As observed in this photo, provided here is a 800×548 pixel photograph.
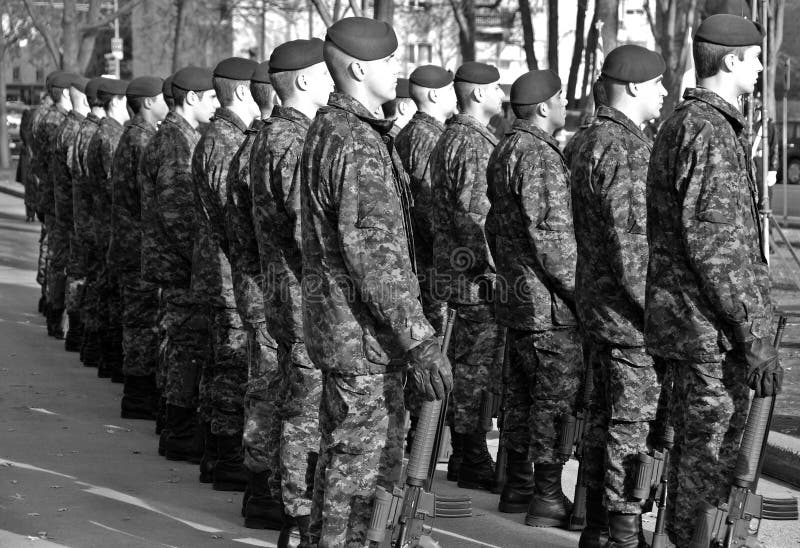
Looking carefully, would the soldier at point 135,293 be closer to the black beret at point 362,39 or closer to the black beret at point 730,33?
the black beret at point 362,39

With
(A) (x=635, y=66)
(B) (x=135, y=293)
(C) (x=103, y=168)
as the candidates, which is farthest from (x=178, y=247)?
(A) (x=635, y=66)

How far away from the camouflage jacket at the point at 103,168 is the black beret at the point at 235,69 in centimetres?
283

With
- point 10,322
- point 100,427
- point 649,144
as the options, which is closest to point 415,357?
point 649,144

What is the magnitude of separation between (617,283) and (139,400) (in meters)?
4.39

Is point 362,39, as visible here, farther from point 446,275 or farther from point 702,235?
point 446,275

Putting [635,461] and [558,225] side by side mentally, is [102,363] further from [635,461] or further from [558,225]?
[635,461]

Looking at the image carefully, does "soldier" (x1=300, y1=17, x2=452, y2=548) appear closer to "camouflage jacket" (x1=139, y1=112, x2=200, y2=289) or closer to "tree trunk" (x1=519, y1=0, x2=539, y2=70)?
"camouflage jacket" (x1=139, y1=112, x2=200, y2=289)

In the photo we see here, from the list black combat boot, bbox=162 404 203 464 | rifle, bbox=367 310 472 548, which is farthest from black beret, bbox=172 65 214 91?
rifle, bbox=367 310 472 548

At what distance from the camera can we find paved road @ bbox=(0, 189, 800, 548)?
19.9 ft

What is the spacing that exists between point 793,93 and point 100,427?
3591 cm

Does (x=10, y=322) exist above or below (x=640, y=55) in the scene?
below

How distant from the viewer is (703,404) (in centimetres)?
484

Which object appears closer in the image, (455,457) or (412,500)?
(412,500)

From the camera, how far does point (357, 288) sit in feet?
14.9
